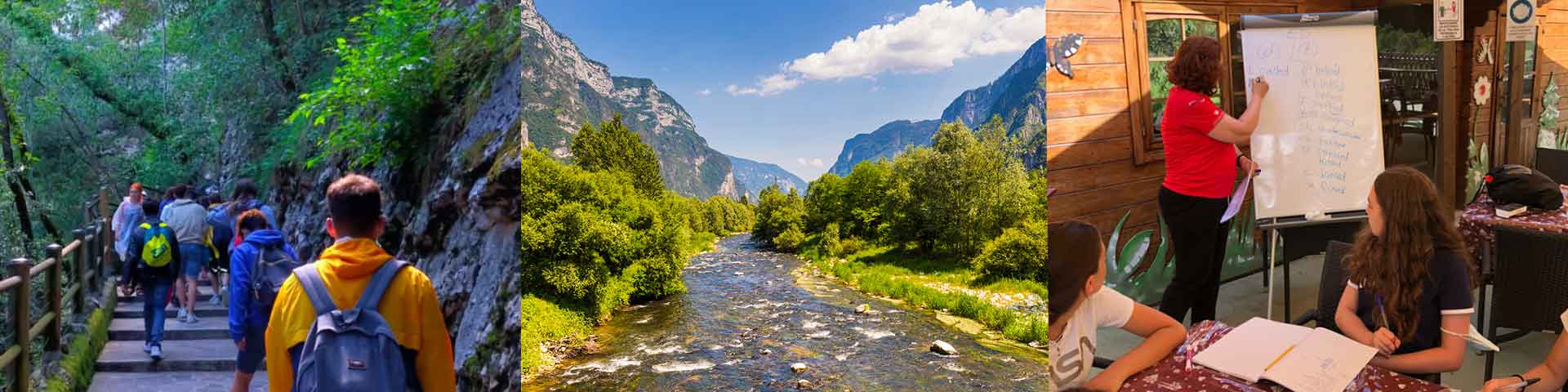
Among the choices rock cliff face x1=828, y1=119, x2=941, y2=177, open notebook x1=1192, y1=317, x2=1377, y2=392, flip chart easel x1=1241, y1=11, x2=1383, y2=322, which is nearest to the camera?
open notebook x1=1192, y1=317, x2=1377, y2=392

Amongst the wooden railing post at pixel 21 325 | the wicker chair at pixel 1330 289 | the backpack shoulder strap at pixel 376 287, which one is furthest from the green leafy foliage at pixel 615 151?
the wicker chair at pixel 1330 289

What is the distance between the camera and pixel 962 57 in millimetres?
3205

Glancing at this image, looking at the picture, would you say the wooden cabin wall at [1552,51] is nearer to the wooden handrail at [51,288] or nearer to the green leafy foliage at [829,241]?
the green leafy foliage at [829,241]

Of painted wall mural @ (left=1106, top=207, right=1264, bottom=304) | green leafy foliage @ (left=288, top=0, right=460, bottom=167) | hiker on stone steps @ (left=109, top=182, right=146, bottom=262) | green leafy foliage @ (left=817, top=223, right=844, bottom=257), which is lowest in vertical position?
painted wall mural @ (left=1106, top=207, right=1264, bottom=304)

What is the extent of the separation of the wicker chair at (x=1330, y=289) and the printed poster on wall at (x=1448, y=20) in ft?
2.57

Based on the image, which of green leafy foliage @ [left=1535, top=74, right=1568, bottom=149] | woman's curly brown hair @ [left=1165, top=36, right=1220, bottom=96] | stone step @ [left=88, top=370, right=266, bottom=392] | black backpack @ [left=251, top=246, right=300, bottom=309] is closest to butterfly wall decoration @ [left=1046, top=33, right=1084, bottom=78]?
woman's curly brown hair @ [left=1165, top=36, right=1220, bottom=96]

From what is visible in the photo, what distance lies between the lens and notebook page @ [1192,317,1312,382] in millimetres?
1917

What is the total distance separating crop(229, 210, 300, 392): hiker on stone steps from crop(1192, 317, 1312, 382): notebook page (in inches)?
103

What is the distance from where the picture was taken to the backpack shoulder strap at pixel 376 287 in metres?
1.96

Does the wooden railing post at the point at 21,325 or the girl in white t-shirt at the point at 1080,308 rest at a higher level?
the wooden railing post at the point at 21,325

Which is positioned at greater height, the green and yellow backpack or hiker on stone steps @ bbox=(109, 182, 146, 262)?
hiker on stone steps @ bbox=(109, 182, 146, 262)

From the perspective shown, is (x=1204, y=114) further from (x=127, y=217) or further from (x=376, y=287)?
(x=127, y=217)

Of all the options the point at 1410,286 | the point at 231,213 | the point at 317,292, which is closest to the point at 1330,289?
the point at 1410,286

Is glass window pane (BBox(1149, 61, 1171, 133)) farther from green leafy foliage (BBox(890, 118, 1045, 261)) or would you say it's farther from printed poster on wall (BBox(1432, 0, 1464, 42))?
printed poster on wall (BBox(1432, 0, 1464, 42))
